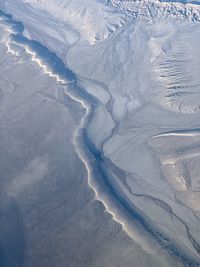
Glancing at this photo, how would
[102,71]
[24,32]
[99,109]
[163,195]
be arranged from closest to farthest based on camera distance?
[163,195] → [99,109] → [102,71] → [24,32]

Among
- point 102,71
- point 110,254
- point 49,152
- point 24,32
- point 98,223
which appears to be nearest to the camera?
point 110,254

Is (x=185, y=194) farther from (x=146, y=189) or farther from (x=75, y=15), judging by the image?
(x=75, y=15)

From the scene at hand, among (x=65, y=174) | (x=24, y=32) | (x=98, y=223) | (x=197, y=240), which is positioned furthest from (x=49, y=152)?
(x=24, y=32)

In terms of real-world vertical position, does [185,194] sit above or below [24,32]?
below

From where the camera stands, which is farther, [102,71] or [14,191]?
[102,71]

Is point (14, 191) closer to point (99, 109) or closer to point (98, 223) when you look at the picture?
point (98, 223)

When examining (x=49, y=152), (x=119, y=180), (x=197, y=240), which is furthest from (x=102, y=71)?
(x=197, y=240)
